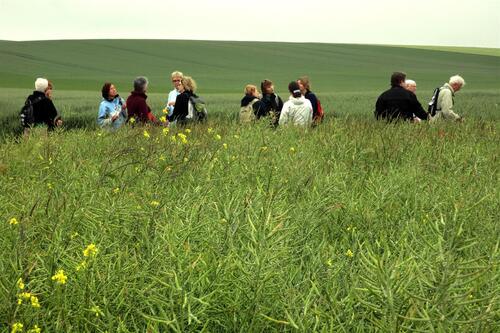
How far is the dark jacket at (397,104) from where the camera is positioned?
9.98m

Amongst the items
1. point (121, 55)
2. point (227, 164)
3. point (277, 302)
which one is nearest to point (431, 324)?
point (277, 302)

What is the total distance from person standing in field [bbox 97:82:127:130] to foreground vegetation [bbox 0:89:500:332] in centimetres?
333

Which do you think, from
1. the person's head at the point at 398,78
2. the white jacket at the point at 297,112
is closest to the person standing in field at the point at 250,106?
the white jacket at the point at 297,112

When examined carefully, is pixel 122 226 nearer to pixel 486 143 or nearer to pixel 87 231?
pixel 87 231

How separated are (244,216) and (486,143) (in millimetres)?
5177

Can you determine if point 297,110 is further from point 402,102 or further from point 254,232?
point 254,232

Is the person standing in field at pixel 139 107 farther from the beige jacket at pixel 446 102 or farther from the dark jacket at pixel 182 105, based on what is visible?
the beige jacket at pixel 446 102

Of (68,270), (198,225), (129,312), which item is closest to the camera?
(129,312)

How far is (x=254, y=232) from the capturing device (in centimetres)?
238

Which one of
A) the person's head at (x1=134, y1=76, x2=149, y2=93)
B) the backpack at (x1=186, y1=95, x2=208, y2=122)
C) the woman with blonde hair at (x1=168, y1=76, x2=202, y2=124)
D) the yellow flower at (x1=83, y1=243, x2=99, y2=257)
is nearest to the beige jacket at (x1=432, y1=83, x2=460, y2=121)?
the backpack at (x1=186, y1=95, x2=208, y2=122)

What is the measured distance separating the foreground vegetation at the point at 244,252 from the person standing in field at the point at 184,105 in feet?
12.4

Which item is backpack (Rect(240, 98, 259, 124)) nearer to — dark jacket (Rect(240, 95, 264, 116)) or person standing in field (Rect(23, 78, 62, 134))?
dark jacket (Rect(240, 95, 264, 116))

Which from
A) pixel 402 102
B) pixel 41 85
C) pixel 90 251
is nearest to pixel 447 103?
pixel 402 102

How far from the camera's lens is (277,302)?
214cm
